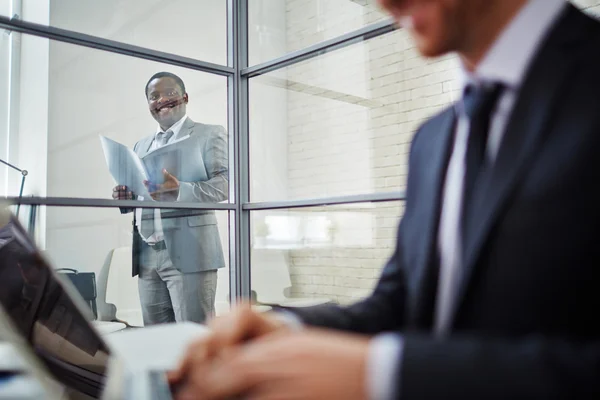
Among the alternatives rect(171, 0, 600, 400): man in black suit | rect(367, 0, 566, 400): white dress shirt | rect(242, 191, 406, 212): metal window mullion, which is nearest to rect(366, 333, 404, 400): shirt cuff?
rect(171, 0, 600, 400): man in black suit

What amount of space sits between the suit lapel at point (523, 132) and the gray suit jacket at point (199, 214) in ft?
8.85

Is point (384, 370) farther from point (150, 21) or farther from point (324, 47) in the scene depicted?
point (150, 21)

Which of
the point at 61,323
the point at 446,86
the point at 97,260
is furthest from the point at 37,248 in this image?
the point at 446,86

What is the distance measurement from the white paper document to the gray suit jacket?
3 cm

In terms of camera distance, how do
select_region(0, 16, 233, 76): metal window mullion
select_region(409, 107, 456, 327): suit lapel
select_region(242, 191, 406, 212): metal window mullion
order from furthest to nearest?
select_region(242, 191, 406, 212): metal window mullion, select_region(0, 16, 233, 76): metal window mullion, select_region(409, 107, 456, 327): suit lapel

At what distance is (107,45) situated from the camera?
2.86m

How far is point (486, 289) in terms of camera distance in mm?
547

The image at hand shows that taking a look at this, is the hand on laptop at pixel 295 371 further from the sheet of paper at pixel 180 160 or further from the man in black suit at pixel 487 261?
the sheet of paper at pixel 180 160

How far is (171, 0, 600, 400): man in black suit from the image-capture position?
401 millimetres

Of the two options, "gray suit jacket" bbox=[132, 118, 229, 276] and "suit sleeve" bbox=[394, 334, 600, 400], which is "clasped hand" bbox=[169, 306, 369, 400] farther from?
"gray suit jacket" bbox=[132, 118, 229, 276]

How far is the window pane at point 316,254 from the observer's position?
10.9 feet

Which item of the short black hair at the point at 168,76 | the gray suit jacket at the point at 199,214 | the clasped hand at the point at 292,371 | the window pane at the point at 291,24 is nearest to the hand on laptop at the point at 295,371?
the clasped hand at the point at 292,371

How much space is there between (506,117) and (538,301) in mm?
201

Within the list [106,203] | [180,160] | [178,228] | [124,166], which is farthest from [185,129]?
[106,203]
